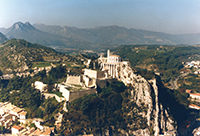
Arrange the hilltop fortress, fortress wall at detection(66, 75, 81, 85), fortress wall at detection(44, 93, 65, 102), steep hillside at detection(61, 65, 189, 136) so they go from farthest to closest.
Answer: the hilltop fortress < fortress wall at detection(66, 75, 81, 85) < fortress wall at detection(44, 93, 65, 102) < steep hillside at detection(61, 65, 189, 136)

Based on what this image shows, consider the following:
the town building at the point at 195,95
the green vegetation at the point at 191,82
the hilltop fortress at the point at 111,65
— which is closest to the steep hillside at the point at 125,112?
the hilltop fortress at the point at 111,65

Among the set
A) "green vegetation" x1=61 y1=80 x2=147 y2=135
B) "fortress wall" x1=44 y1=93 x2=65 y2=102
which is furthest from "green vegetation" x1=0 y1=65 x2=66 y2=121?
"green vegetation" x1=61 y1=80 x2=147 y2=135

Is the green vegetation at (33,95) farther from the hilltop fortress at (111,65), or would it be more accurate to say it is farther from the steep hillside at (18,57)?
the hilltop fortress at (111,65)

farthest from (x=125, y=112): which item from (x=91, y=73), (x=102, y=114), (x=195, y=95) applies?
(x=195, y=95)

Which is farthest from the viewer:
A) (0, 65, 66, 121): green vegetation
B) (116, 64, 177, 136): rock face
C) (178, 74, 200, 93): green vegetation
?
(178, 74, 200, 93): green vegetation

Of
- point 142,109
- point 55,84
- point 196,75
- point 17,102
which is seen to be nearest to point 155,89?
point 142,109

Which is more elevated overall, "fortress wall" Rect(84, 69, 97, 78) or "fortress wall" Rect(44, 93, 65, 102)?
"fortress wall" Rect(84, 69, 97, 78)

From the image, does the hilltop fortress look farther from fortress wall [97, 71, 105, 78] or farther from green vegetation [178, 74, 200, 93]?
green vegetation [178, 74, 200, 93]

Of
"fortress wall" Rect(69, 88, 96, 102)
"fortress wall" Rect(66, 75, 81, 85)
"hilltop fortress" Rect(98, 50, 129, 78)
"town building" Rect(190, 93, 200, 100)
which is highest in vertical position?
"hilltop fortress" Rect(98, 50, 129, 78)
